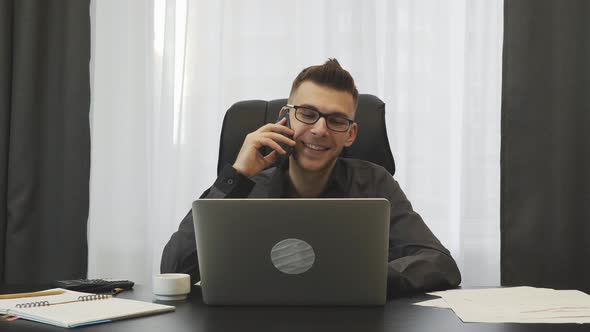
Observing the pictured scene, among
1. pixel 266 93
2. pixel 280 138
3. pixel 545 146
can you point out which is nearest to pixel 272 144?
pixel 280 138

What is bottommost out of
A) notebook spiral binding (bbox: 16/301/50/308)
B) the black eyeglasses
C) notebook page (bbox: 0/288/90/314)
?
notebook page (bbox: 0/288/90/314)

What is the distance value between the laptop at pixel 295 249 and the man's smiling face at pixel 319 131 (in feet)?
2.02

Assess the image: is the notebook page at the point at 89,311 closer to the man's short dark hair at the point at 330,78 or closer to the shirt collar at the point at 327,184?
the shirt collar at the point at 327,184

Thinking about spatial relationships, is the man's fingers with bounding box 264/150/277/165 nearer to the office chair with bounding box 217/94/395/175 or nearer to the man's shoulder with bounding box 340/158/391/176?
the office chair with bounding box 217/94/395/175

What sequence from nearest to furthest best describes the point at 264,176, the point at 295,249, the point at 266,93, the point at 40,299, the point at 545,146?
the point at 295,249
the point at 40,299
the point at 264,176
the point at 545,146
the point at 266,93

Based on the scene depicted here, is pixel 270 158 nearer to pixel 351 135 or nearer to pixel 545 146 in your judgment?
pixel 351 135

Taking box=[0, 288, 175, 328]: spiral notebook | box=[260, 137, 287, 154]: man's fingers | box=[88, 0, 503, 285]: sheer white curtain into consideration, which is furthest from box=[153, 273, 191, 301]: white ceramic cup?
box=[88, 0, 503, 285]: sheer white curtain

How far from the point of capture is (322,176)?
66.1 inches

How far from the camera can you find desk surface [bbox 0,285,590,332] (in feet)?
2.60

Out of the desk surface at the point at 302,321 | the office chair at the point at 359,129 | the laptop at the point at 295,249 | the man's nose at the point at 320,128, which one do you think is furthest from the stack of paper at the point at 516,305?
the office chair at the point at 359,129

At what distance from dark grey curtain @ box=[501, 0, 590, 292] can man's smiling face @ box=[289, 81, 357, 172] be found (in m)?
0.95

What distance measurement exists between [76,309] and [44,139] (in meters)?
1.83

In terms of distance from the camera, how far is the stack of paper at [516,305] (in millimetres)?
851

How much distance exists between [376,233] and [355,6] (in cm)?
164
